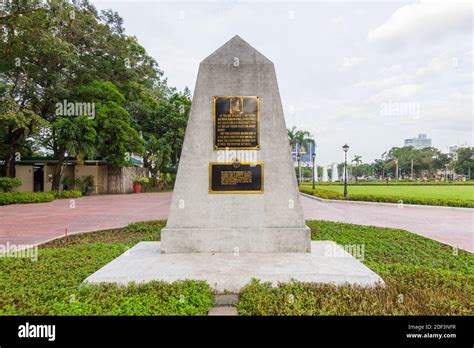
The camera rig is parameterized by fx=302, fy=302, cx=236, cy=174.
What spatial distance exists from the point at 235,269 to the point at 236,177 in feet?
5.73

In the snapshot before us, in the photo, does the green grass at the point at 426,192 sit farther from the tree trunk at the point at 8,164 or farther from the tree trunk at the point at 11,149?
the tree trunk at the point at 8,164

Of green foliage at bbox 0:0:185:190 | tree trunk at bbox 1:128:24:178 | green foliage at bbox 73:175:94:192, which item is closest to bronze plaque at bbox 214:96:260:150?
green foliage at bbox 0:0:185:190

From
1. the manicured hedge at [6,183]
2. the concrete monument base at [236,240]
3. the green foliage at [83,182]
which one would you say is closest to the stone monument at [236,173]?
the concrete monument base at [236,240]

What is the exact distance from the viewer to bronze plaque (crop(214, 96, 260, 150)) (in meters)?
5.57

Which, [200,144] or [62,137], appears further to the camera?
[62,137]

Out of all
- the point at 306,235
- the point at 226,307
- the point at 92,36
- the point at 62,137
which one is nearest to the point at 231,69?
the point at 306,235

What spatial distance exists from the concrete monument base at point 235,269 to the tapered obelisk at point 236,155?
1.81ft

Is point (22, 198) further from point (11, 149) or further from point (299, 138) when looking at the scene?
point (299, 138)

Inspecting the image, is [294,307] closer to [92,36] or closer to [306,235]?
[306,235]

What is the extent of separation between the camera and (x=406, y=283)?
4285mm

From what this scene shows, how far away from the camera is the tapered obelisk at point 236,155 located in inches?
217

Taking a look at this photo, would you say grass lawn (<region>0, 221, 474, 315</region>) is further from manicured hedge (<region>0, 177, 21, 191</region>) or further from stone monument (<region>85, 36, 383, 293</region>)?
manicured hedge (<region>0, 177, 21, 191</region>)

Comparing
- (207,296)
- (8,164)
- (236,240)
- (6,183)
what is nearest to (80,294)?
(207,296)
